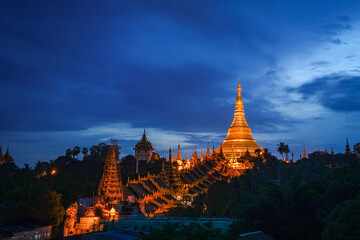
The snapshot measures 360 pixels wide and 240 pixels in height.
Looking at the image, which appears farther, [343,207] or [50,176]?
[50,176]

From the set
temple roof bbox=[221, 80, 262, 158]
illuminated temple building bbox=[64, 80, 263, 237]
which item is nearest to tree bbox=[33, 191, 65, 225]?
illuminated temple building bbox=[64, 80, 263, 237]

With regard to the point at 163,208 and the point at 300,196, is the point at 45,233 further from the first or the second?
the point at 300,196

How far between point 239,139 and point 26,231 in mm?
77249

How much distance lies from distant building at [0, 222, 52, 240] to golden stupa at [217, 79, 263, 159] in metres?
66.0

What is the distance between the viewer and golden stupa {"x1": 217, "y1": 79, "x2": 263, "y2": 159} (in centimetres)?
11031

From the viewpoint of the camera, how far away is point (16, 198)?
54.3 metres

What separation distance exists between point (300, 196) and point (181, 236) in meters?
16.2

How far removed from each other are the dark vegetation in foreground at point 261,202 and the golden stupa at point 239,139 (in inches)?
997

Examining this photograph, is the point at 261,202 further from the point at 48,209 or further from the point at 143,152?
the point at 143,152

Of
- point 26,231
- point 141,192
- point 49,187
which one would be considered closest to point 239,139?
A: point 141,192

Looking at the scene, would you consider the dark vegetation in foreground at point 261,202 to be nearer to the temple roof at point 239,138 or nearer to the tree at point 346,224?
the tree at point 346,224

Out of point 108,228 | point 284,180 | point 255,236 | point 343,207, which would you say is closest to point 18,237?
point 108,228

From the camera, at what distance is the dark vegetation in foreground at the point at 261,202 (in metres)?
27.0

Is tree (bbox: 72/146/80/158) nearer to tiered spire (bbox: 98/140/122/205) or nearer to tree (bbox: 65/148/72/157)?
tree (bbox: 65/148/72/157)
